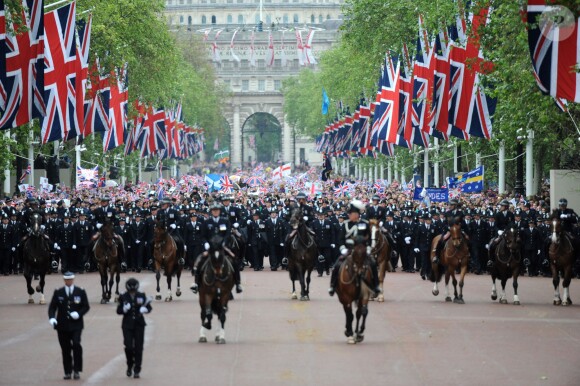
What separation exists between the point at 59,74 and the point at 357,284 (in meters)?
20.6

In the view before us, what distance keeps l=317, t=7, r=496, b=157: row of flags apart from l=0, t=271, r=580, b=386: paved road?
855cm

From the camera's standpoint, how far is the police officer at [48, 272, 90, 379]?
18141 millimetres

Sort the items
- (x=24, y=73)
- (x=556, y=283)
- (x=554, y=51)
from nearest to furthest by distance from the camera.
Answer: (x=554, y=51), (x=556, y=283), (x=24, y=73)

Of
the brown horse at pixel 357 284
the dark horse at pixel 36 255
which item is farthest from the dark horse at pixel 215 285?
the dark horse at pixel 36 255

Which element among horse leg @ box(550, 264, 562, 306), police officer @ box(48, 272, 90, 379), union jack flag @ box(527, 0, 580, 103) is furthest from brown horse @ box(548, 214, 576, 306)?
police officer @ box(48, 272, 90, 379)

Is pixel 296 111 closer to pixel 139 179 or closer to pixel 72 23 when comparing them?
pixel 139 179

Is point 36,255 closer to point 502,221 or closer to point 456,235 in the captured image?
point 456,235

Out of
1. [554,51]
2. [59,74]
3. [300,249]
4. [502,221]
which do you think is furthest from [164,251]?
[59,74]

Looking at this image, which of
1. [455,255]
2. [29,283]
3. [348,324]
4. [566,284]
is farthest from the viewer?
[29,283]

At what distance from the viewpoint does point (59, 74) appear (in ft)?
131

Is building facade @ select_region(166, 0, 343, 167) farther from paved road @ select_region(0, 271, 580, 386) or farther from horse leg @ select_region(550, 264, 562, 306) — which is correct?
paved road @ select_region(0, 271, 580, 386)

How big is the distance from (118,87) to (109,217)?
28.5m

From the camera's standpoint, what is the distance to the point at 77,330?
18.3m

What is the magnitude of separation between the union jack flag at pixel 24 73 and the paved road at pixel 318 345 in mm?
4944
